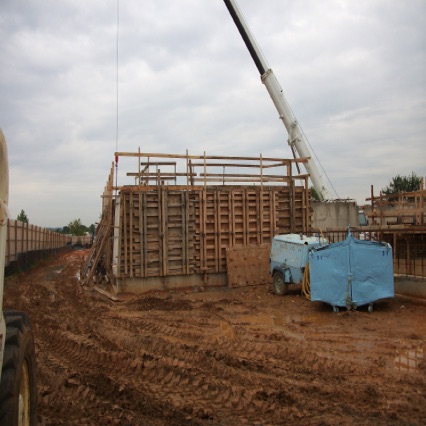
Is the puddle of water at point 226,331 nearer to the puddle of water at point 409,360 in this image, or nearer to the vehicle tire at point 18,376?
the puddle of water at point 409,360

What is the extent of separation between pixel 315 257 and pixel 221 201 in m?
7.00

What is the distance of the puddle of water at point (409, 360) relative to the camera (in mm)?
6996

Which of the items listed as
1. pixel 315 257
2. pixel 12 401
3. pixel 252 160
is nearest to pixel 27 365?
pixel 12 401

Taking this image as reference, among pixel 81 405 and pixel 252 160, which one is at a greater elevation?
pixel 252 160

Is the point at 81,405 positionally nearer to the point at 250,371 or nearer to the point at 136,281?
the point at 250,371

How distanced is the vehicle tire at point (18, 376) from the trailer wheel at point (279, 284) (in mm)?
12086

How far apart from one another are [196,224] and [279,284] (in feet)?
14.4

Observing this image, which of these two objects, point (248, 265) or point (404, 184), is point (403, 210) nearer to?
point (248, 265)

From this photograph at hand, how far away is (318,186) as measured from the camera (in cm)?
2348

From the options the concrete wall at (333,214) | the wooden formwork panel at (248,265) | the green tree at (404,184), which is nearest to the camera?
the wooden formwork panel at (248,265)

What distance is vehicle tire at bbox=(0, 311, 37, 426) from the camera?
9.50 ft

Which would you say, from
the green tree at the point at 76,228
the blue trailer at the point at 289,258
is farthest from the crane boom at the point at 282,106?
the green tree at the point at 76,228

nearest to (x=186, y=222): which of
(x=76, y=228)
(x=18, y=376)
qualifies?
(x=18, y=376)

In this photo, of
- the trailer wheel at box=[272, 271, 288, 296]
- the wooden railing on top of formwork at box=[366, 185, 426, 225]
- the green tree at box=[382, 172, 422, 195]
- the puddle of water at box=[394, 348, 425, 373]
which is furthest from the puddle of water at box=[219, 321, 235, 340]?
the green tree at box=[382, 172, 422, 195]
